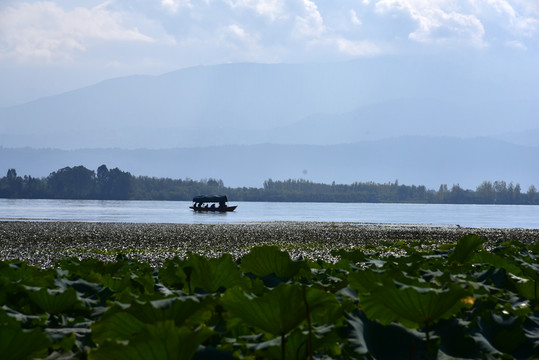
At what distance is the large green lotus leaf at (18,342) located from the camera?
1.40 metres

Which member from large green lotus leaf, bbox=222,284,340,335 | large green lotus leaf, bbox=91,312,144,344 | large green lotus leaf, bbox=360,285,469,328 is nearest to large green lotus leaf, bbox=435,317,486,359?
large green lotus leaf, bbox=360,285,469,328

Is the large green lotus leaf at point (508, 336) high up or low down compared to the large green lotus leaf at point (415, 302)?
down

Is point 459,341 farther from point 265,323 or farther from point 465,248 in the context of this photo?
point 465,248

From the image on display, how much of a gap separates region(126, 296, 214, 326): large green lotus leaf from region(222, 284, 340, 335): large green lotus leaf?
0.14m

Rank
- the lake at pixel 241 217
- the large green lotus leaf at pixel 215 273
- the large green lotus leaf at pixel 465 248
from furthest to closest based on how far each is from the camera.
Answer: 1. the lake at pixel 241 217
2. the large green lotus leaf at pixel 465 248
3. the large green lotus leaf at pixel 215 273

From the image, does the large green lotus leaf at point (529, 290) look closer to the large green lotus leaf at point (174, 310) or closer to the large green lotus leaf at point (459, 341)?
the large green lotus leaf at point (459, 341)

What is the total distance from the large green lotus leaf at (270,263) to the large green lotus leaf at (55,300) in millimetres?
920

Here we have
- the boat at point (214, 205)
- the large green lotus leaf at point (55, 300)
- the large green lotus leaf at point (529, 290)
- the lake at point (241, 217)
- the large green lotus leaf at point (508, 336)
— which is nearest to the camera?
the large green lotus leaf at point (508, 336)

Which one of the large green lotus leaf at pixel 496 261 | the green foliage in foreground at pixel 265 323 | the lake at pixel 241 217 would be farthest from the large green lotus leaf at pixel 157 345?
the lake at pixel 241 217

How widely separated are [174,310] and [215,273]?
1037mm

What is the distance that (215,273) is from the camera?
9.36ft

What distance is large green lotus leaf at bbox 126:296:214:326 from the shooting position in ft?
5.67

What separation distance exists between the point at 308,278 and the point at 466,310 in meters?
1.17

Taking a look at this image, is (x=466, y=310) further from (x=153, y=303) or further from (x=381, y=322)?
(x=153, y=303)
